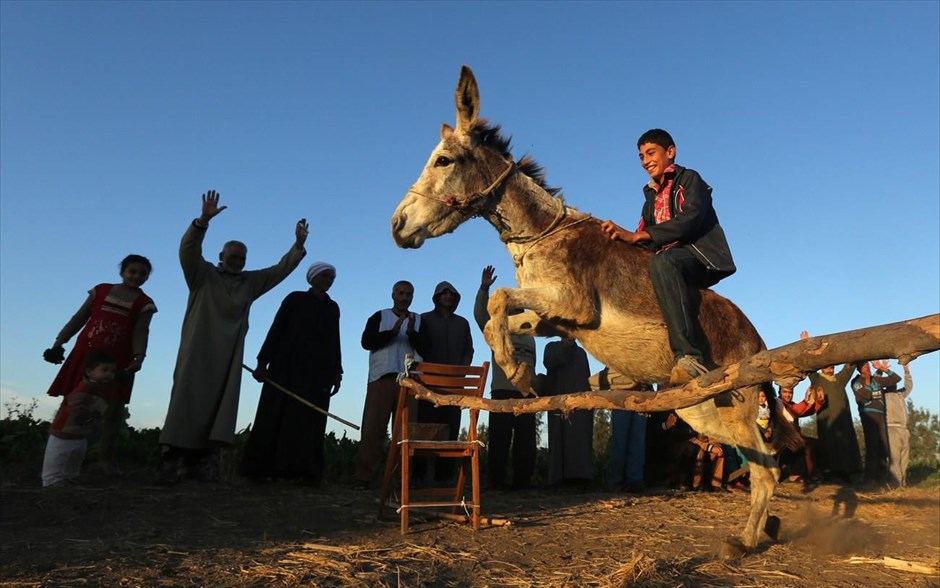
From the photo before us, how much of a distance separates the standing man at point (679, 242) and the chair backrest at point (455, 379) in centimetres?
191

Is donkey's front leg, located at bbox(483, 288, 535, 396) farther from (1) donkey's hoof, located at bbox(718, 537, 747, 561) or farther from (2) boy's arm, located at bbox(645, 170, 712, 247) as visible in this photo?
(1) donkey's hoof, located at bbox(718, 537, 747, 561)

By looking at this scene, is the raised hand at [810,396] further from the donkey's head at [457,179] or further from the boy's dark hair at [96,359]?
the boy's dark hair at [96,359]

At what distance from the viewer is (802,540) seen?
245 inches

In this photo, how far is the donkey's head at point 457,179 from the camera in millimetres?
5129

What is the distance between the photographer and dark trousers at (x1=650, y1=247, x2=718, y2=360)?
4.60 meters

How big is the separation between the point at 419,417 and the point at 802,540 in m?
4.50

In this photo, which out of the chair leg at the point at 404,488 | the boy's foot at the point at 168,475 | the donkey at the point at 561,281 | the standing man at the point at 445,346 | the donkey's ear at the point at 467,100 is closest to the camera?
the donkey at the point at 561,281

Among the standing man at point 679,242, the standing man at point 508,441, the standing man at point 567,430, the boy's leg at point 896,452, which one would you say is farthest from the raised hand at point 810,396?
the standing man at point 679,242

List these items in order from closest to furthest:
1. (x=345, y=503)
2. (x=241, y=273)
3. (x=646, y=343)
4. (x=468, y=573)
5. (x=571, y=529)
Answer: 1. (x=468, y=573)
2. (x=646, y=343)
3. (x=571, y=529)
4. (x=345, y=503)
5. (x=241, y=273)

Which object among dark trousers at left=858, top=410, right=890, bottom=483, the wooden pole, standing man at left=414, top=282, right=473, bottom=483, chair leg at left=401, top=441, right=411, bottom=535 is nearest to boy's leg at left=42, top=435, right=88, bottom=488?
chair leg at left=401, top=441, right=411, bottom=535

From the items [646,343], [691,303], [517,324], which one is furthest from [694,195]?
[517,324]

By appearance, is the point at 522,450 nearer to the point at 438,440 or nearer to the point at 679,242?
the point at 438,440

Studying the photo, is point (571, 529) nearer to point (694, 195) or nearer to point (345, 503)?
point (345, 503)

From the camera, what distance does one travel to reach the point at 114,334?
725cm
